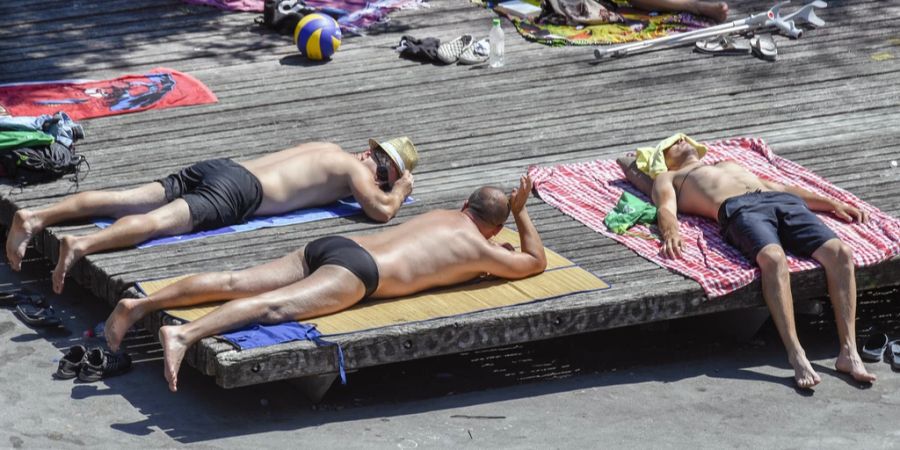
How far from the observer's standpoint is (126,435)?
6309 millimetres

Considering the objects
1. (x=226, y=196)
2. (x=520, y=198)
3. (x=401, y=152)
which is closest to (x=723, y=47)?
(x=401, y=152)

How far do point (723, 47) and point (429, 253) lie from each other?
510 centimetres

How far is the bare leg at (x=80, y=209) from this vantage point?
7.66 metres

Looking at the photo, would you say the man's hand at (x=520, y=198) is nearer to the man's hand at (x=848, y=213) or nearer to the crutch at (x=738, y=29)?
the man's hand at (x=848, y=213)

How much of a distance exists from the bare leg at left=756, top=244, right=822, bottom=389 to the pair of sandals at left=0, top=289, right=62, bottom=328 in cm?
356

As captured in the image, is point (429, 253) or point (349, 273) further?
point (429, 253)

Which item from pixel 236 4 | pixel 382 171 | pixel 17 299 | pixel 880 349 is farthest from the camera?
pixel 236 4

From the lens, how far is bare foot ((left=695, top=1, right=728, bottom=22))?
11.8 m

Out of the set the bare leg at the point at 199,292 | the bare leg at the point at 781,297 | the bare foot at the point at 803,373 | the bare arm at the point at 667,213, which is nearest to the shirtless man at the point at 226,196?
the bare leg at the point at 199,292

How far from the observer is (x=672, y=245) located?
7.65m

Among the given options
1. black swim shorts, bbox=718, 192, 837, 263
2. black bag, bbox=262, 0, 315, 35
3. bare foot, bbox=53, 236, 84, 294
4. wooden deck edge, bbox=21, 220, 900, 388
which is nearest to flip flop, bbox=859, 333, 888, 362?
wooden deck edge, bbox=21, 220, 900, 388

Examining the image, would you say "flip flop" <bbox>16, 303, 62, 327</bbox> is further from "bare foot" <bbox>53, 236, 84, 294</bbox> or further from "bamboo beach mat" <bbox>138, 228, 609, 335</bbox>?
"bamboo beach mat" <bbox>138, 228, 609, 335</bbox>

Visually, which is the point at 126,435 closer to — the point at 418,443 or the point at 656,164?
the point at 418,443

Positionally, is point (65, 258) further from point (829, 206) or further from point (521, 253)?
point (829, 206)
